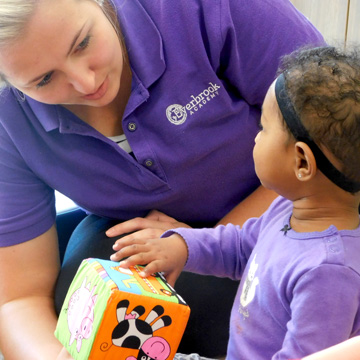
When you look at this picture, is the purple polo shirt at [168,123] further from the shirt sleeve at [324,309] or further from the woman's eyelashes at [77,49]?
the shirt sleeve at [324,309]

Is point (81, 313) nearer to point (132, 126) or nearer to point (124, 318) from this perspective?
point (124, 318)

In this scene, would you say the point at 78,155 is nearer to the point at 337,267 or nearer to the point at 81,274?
the point at 81,274

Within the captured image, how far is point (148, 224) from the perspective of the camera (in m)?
1.16

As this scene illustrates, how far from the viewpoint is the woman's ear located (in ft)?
2.35

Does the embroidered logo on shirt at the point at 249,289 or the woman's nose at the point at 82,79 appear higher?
the woman's nose at the point at 82,79

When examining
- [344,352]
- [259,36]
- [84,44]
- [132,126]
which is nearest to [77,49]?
[84,44]

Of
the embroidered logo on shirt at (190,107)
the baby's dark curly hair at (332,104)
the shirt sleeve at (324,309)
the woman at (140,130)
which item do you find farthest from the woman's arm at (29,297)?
the baby's dark curly hair at (332,104)

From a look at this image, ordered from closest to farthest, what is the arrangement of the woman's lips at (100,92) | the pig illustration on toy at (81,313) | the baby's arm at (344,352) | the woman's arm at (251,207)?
the baby's arm at (344,352) → the pig illustration on toy at (81,313) → the woman's lips at (100,92) → the woman's arm at (251,207)

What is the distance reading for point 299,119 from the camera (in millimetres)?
713

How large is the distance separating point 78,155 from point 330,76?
0.59 meters

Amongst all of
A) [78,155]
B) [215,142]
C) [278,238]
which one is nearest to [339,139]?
[278,238]

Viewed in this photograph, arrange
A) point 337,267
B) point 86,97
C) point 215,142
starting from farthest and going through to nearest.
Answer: point 215,142, point 86,97, point 337,267

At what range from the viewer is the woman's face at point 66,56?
0.92 metres

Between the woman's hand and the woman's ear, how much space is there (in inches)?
17.5
